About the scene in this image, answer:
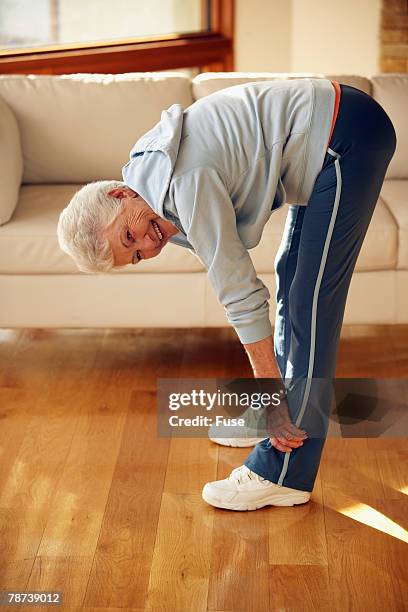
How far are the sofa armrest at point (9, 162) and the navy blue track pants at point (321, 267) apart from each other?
1067 millimetres

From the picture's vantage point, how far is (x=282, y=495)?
2.28 m

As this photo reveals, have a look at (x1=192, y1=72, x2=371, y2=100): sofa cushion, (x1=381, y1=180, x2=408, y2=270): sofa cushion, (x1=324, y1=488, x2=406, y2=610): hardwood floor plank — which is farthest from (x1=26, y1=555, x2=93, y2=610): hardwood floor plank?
(x1=192, y1=72, x2=371, y2=100): sofa cushion

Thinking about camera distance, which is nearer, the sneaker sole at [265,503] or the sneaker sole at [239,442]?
the sneaker sole at [265,503]

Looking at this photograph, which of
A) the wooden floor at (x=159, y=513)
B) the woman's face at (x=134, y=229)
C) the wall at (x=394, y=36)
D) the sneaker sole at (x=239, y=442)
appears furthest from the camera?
the wall at (x=394, y=36)

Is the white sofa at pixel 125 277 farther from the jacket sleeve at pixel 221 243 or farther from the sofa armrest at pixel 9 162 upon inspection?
the jacket sleeve at pixel 221 243

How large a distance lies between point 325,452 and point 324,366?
50 centimetres

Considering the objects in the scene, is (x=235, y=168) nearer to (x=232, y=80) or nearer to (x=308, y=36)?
(x=232, y=80)

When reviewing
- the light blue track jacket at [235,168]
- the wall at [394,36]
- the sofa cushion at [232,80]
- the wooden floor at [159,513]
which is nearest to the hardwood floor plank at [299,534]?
the wooden floor at [159,513]

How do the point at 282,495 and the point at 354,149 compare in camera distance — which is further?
the point at 282,495

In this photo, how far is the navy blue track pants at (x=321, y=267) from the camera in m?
1.92

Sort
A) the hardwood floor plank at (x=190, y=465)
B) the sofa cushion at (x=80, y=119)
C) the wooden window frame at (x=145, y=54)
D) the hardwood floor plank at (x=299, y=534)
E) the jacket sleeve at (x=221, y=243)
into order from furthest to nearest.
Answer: the wooden window frame at (x=145, y=54) < the sofa cushion at (x=80, y=119) < the hardwood floor plank at (x=190, y=465) < the hardwood floor plank at (x=299, y=534) < the jacket sleeve at (x=221, y=243)

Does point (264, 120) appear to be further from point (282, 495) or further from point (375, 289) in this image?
point (375, 289)

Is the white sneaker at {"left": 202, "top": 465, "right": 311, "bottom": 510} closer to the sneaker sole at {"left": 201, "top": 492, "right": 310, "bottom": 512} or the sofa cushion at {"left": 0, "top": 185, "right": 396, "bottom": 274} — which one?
the sneaker sole at {"left": 201, "top": 492, "right": 310, "bottom": 512}

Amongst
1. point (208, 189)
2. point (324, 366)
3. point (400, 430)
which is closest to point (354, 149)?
point (208, 189)
